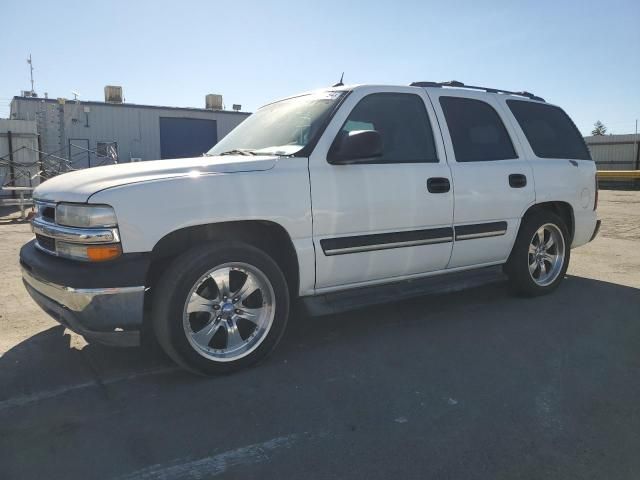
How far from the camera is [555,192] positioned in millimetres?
4980

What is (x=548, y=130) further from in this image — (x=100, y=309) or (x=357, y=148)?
(x=100, y=309)

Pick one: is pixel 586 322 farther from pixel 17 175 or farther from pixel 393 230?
pixel 17 175

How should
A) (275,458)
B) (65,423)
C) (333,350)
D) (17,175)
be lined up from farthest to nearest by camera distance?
(17,175), (333,350), (65,423), (275,458)

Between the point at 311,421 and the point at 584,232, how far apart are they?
4004 millimetres

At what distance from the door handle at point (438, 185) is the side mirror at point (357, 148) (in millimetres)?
661

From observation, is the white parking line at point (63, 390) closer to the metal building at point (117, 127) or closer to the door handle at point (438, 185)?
the door handle at point (438, 185)

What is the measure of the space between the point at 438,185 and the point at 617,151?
31785 millimetres

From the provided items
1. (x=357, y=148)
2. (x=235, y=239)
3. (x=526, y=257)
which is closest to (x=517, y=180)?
(x=526, y=257)

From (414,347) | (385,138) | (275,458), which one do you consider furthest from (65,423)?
(385,138)

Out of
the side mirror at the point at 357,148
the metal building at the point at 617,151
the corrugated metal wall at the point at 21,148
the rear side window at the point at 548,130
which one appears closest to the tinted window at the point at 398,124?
the side mirror at the point at 357,148

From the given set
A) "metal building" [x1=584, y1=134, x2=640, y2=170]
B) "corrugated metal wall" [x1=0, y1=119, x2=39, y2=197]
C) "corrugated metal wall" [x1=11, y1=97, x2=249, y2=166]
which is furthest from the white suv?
"metal building" [x1=584, y1=134, x2=640, y2=170]

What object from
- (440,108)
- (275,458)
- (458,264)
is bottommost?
(275,458)

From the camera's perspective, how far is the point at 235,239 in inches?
132

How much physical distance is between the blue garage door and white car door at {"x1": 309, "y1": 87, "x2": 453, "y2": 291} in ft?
82.5
